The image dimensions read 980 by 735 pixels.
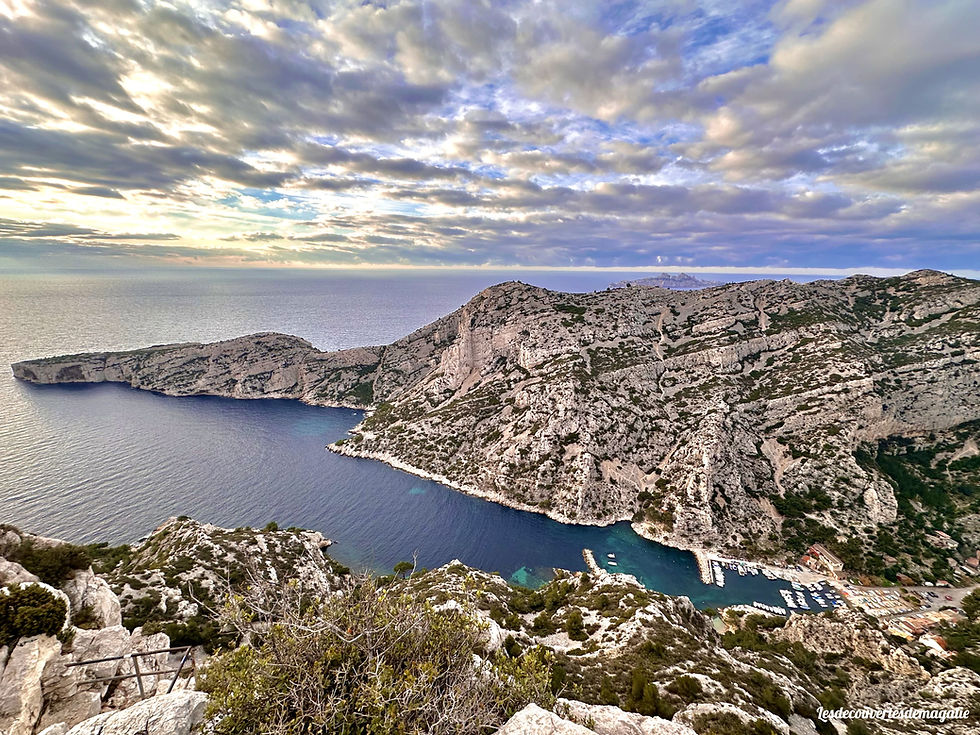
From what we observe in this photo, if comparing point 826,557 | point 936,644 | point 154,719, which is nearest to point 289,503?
point 154,719

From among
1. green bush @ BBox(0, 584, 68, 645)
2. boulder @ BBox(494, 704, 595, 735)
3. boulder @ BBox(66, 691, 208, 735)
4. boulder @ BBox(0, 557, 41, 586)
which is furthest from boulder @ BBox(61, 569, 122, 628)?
boulder @ BBox(494, 704, 595, 735)

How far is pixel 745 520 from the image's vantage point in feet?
232

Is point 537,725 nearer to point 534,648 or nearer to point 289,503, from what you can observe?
point 534,648

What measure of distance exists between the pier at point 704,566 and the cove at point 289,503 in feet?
4.65

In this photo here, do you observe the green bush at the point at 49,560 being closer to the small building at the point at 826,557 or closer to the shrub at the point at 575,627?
the shrub at the point at 575,627

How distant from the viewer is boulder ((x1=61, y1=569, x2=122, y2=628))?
21.3 meters

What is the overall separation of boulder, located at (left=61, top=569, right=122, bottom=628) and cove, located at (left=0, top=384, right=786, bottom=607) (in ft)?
142

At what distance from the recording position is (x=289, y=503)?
78.2 m

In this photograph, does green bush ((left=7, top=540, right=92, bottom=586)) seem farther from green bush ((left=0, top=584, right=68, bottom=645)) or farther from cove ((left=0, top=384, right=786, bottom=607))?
cove ((left=0, top=384, right=786, bottom=607))

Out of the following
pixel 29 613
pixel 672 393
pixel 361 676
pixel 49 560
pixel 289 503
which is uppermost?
pixel 361 676

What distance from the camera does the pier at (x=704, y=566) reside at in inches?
2416

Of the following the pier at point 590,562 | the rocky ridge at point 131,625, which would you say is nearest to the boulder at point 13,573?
the rocky ridge at point 131,625

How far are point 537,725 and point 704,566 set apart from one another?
6914 centimetres

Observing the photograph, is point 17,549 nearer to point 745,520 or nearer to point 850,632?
point 850,632
